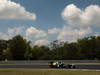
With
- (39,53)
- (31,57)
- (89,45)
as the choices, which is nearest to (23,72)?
(31,57)

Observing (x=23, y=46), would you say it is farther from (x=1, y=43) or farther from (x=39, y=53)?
(x=1, y=43)

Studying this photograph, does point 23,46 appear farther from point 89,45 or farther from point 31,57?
point 89,45

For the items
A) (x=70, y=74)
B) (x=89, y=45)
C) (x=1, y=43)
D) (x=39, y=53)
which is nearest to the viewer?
(x=70, y=74)

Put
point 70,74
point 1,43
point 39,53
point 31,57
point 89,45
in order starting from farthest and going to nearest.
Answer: point 1,43
point 89,45
point 39,53
point 31,57
point 70,74

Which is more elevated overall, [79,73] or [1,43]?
[1,43]

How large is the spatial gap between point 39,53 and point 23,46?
269 inches

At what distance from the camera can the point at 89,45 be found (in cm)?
11300

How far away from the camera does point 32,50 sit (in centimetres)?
10819

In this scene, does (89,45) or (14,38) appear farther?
(89,45)

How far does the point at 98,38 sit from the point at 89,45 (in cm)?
867

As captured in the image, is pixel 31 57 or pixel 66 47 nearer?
pixel 31 57

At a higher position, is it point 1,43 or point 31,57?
point 1,43

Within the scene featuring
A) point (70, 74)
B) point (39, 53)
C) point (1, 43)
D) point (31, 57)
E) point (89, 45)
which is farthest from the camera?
point (1, 43)

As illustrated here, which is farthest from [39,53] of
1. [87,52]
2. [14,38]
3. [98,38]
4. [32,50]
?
[98,38]
